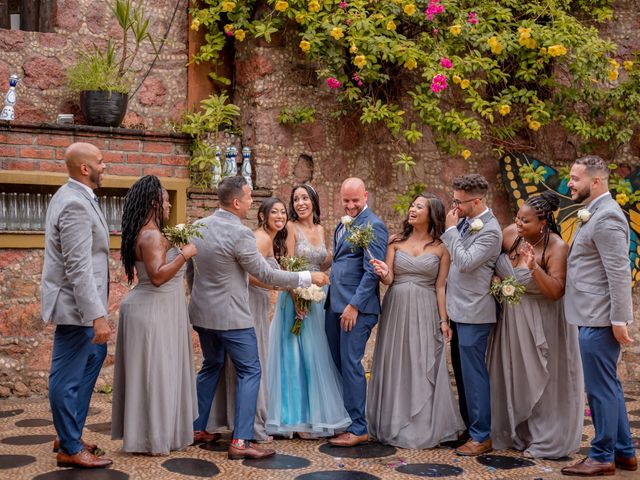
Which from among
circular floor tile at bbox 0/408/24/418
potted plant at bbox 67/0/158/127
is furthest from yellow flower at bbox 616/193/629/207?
circular floor tile at bbox 0/408/24/418

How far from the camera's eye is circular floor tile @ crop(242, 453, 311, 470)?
486cm

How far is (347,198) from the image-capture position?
561 centimetres

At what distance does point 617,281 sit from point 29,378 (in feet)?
15.3

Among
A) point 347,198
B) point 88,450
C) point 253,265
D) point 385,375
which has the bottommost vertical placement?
point 88,450

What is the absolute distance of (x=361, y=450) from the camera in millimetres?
5320

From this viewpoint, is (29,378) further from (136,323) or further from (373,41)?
(373,41)

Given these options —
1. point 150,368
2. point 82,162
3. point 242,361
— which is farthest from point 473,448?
point 82,162

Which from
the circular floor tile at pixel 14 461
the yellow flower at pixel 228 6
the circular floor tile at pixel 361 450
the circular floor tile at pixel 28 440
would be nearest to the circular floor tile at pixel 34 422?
the circular floor tile at pixel 28 440

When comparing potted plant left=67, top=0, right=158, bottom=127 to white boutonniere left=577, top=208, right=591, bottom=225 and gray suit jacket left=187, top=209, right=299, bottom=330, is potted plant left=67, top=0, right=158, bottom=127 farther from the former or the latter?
white boutonniere left=577, top=208, right=591, bottom=225

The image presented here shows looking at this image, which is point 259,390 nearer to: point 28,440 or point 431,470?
point 431,470

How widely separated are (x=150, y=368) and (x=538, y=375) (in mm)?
2450

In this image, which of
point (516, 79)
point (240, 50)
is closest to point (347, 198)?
point (240, 50)

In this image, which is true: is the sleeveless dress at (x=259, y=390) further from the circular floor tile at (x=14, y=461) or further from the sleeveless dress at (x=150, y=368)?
the circular floor tile at (x=14, y=461)

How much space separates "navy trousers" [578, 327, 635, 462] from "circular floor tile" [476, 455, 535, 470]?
47 cm
